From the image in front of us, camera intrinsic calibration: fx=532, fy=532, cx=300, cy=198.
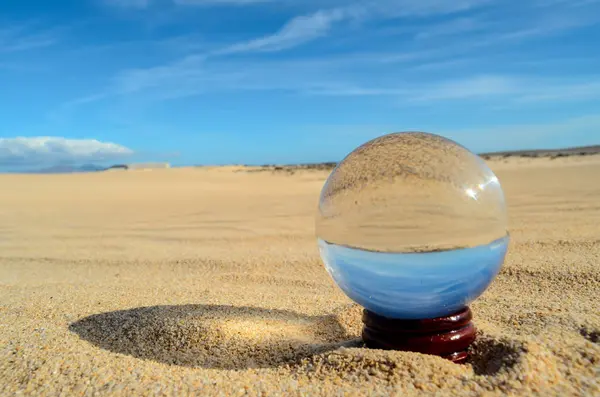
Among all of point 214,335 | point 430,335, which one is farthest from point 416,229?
point 214,335

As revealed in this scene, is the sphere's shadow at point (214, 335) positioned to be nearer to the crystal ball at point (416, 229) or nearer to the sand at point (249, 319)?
the sand at point (249, 319)

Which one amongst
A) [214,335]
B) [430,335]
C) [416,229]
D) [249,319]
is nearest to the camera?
[416,229]

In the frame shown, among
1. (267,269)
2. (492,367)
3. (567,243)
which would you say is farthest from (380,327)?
(567,243)

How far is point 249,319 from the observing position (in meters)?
2.94

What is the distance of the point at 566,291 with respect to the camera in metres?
3.38

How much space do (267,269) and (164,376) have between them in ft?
8.69

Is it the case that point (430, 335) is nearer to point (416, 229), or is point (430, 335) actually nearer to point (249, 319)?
point (416, 229)

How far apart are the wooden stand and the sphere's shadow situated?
0.23m

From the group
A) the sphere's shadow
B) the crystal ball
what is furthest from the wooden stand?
the sphere's shadow

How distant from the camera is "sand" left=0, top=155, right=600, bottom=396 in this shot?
6.41 feet

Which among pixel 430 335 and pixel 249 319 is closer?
pixel 430 335

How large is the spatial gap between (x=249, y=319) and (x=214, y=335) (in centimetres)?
32

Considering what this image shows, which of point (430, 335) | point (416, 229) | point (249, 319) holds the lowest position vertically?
point (249, 319)

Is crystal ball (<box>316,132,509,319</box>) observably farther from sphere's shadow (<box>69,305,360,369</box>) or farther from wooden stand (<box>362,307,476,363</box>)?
sphere's shadow (<box>69,305,360,369</box>)
